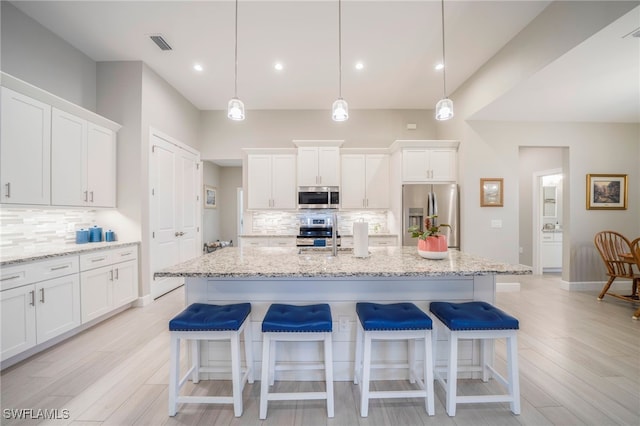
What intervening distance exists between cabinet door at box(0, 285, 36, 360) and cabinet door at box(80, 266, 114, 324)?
0.46 metres

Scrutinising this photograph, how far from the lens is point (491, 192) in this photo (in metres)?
4.19

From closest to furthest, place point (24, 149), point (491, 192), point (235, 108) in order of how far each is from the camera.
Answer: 1. point (235, 108)
2. point (24, 149)
3. point (491, 192)

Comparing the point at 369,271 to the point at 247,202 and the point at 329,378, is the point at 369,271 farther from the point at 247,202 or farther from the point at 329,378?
the point at 247,202

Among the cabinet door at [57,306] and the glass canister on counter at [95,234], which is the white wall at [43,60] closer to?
the glass canister on counter at [95,234]

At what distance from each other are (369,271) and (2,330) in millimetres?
2857

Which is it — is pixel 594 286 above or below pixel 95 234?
below

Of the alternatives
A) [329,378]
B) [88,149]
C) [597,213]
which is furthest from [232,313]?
[597,213]

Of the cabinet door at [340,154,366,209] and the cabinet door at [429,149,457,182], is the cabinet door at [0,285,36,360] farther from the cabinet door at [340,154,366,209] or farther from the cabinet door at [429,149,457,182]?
the cabinet door at [429,149,457,182]

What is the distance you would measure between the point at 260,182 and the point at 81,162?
2.47 meters

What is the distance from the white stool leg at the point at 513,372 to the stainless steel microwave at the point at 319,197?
3.34 m

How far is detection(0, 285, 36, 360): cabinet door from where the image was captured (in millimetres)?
2035

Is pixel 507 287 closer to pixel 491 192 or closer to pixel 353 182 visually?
A: pixel 491 192

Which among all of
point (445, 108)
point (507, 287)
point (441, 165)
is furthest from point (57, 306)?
point (507, 287)

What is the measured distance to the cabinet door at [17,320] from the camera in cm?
203
